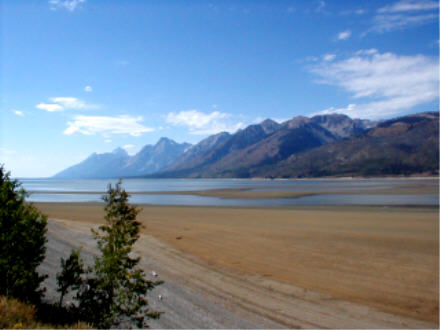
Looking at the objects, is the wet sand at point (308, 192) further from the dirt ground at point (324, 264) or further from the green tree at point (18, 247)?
the green tree at point (18, 247)

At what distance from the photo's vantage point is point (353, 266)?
1808 centimetres

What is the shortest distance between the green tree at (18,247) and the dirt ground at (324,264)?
829cm

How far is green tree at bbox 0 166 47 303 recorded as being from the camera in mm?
7430

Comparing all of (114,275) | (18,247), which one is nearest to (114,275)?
(114,275)

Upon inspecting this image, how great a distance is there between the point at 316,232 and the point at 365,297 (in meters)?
14.1

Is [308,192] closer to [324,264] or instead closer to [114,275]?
[324,264]

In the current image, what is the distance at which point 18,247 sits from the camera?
7.42 metres

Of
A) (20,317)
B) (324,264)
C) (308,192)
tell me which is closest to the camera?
(20,317)

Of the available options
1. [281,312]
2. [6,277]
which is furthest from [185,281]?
[6,277]

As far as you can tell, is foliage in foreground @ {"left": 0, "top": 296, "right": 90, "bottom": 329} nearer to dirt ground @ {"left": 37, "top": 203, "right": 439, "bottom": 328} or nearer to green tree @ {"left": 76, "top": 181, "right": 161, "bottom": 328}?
green tree @ {"left": 76, "top": 181, "right": 161, "bottom": 328}

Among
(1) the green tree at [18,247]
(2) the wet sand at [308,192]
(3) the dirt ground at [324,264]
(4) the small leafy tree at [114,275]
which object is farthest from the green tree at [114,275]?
(2) the wet sand at [308,192]

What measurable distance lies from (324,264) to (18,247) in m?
15.9

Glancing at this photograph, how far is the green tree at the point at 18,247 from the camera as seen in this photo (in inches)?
293

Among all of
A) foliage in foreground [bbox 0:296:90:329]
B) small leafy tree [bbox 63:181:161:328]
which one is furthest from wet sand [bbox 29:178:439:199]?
foliage in foreground [bbox 0:296:90:329]
